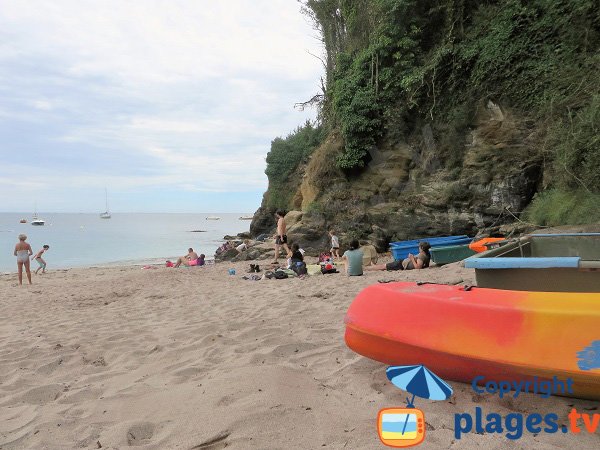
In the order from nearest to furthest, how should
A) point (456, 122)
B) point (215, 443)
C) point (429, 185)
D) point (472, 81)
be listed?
point (215, 443), point (472, 81), point (456, 122), point (429, 185)

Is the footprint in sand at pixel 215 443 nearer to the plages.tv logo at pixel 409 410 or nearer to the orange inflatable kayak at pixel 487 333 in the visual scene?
the plages.tv logo at pixel 409 410

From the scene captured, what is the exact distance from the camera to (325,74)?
2175 centimetres

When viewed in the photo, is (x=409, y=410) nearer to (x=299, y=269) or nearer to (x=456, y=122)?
(x=299, y=269)

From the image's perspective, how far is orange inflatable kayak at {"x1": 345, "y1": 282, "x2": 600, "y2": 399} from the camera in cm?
208

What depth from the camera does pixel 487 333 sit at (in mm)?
2309

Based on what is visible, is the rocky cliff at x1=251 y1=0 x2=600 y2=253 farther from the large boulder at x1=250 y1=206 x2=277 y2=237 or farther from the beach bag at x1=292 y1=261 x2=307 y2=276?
the large boulder at x1=250 y1=206 x2=277 y2=237

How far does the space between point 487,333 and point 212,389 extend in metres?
1.81

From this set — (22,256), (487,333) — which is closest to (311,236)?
(22,256)

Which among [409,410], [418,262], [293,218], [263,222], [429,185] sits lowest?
[418,262]

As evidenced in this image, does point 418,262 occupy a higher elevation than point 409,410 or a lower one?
lower

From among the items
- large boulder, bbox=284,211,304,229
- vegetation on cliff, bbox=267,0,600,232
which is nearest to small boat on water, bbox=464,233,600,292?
vegetation on cliff, bbox=267,0,600,232

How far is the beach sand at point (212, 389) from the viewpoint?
2.12 m

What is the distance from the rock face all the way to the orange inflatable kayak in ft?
38.1

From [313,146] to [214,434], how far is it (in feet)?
81.7
